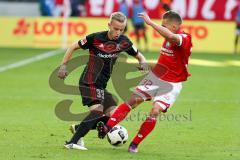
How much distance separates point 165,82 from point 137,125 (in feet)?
10.2

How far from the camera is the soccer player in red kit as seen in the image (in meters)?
11.5

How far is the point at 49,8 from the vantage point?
123ft

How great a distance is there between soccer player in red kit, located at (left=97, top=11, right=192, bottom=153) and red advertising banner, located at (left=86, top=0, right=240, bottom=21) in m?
25.7

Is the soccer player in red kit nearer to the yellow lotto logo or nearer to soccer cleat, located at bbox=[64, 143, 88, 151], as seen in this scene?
soccer cleat, located at bbox=[64, 143, 88, 151]

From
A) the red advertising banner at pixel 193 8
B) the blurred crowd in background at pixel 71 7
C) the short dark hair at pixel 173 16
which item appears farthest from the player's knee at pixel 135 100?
the red advertising banner at pixel 193 8

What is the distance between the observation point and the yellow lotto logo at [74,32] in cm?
3450

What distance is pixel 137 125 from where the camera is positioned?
14.8 metres

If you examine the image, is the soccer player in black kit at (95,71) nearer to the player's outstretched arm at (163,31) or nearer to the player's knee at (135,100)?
the player's knee at (135,100)

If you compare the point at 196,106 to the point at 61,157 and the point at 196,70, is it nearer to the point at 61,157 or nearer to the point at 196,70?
the point at 61,157

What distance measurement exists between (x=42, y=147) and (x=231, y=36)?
23804mm

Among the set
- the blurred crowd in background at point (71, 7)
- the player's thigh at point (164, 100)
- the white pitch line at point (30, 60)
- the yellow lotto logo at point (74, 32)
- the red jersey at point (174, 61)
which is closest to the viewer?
the player's thigh at point (164, 100)

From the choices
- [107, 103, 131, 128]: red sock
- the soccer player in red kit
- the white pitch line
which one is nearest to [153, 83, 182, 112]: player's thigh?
the soccer player in red kit

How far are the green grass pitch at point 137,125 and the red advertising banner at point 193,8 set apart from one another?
42.6ft

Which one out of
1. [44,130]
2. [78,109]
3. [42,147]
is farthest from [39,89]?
[42,147]
